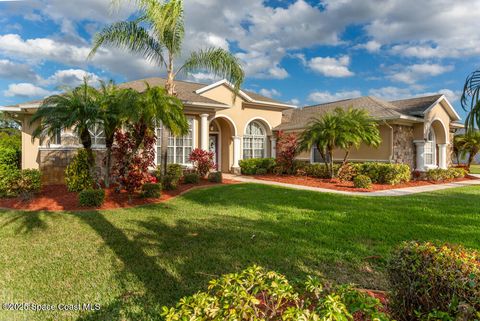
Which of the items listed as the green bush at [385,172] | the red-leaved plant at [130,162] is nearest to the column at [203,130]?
the red-leaved plant at [130,162]

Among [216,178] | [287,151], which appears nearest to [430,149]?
[287,151]

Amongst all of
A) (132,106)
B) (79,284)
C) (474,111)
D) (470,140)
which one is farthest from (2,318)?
(470,140)

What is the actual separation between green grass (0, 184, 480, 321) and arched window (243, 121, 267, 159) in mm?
11334

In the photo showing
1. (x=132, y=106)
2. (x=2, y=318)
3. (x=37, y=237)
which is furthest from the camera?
(x=132, y=106)

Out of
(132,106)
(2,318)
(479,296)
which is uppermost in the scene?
(132,106)

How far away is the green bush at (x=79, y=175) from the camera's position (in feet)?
35.3

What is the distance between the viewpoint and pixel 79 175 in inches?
425

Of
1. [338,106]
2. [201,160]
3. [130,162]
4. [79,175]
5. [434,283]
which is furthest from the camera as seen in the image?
[338,106]

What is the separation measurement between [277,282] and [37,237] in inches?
244

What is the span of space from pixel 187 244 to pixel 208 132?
44.4ft

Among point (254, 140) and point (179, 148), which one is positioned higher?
point (254, 140)

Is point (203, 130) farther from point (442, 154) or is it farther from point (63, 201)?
point (442, 154)

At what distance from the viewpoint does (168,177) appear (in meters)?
12.5

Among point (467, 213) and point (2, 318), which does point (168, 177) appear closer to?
point (2, 318)
